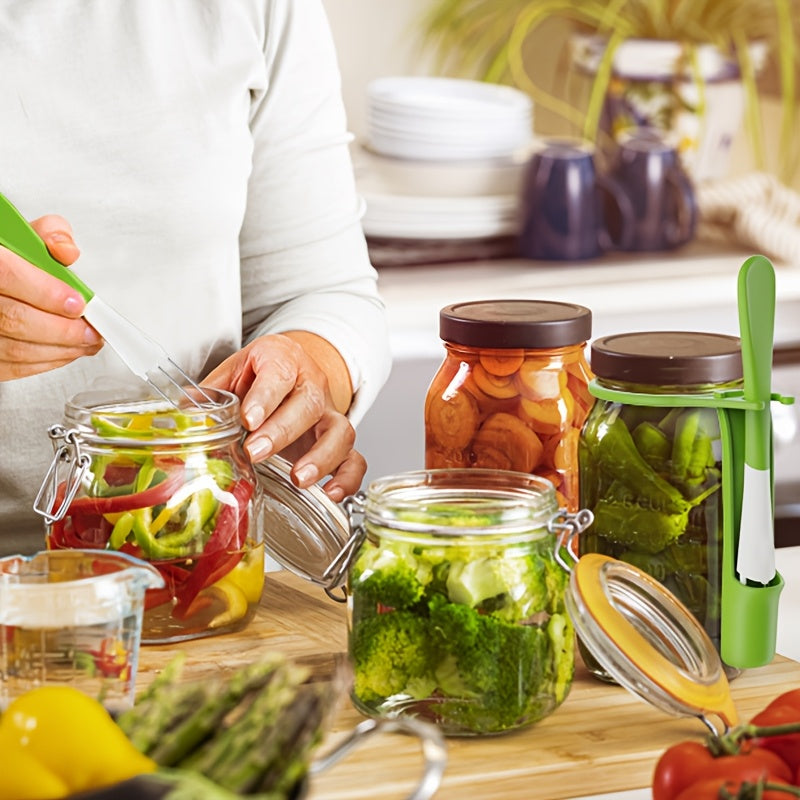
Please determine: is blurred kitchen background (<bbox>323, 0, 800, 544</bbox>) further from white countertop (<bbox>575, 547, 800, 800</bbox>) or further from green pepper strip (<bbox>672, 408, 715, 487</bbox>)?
green pepper strip (<bbox>672, 408, 715, 487</bbox>)

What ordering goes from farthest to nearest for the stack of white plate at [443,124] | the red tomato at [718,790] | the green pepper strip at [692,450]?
the stack of white plate at [443,124] < the green pepper strip at [692,450] < the red tomato at [718,790]

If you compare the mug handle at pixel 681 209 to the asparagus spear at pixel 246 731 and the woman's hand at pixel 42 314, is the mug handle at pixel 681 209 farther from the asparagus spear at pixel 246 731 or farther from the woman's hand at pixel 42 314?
the asparagus spear at pixel 246 731

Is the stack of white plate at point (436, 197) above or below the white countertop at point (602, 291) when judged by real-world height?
above

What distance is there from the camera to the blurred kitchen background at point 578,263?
6.41 feet

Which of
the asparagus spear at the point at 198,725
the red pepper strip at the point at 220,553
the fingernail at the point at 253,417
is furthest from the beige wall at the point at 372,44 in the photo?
the asparagus spear at the point at 198,725

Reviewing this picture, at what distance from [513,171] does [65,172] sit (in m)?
1.07

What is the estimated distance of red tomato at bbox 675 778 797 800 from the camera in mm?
601

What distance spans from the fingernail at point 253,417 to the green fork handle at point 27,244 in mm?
136

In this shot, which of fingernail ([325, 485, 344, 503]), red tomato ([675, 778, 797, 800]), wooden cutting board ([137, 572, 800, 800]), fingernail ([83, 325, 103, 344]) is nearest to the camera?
red tomato ([675, 778, 797, 800])

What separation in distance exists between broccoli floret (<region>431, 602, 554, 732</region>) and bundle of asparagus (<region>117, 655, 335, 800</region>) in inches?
7.0

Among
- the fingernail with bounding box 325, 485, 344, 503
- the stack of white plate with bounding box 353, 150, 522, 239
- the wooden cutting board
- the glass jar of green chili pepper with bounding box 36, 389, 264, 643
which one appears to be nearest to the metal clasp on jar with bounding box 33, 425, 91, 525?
the glass jar of green chili pepper with bounding box 36, 389, 264, 643

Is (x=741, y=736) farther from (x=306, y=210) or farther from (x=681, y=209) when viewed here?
(x=681, y=209)

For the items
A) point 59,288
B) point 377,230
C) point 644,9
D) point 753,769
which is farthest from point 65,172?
point 644,9

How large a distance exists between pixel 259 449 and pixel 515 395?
0.18 meters
